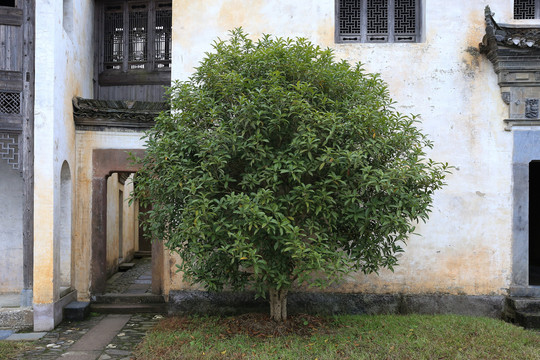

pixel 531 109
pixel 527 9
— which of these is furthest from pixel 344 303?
pixel 527 9

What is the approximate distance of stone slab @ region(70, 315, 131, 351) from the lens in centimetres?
625

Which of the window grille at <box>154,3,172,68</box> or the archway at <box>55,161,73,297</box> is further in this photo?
the window grille at <box>154,3,172,68</box>

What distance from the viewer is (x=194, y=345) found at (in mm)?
5773

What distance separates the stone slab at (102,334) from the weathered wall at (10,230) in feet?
7.55

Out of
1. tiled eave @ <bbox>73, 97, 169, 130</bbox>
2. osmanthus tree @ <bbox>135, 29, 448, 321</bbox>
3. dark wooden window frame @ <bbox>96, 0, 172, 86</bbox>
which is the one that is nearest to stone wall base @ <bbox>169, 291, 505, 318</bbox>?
osmanthus tree @ <bbox>135, 29, 448, 321</bbox>

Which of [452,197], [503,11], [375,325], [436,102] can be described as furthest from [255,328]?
[503,11]

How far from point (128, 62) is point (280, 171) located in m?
5.44

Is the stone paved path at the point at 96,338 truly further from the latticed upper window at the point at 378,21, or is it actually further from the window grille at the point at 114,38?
the latticed upper window at the point at 378,21

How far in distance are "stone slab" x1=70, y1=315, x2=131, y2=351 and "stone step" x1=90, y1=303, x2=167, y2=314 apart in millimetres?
196

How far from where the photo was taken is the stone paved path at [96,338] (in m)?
5.91

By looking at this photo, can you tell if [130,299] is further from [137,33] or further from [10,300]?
[137,33]

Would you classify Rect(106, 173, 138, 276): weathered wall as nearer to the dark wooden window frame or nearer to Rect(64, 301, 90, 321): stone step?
the dark wooden window frame

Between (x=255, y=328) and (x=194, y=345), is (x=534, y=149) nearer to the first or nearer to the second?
(x=255, y=328)

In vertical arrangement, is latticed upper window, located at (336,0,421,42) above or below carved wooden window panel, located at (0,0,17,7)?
below
